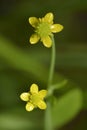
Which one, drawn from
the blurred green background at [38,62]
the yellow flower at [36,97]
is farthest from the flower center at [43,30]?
the blurred green background at [38,62]

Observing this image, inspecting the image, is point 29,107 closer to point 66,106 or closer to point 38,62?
point 66,106

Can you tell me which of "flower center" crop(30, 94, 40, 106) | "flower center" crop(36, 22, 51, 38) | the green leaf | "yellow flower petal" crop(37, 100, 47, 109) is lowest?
"yellow flower petal" crop(37, 100, 47, 109)

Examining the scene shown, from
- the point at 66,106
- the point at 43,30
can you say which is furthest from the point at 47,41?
the point at 66,106

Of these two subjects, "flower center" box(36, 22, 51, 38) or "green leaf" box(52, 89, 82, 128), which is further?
"green leaf" box(52, 89, 82, 128)

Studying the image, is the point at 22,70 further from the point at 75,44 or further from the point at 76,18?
the point at 76,18

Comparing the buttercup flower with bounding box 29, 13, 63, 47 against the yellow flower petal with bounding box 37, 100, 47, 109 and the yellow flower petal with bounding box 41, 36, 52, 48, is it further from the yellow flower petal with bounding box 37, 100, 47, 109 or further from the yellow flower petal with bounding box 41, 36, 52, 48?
the yellow flower petal with bounding box 37, 100, 47, 109

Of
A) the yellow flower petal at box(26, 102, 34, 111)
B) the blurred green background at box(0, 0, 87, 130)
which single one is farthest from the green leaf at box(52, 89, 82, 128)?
the yellow flower petal at box(26, 102, 34, 111)

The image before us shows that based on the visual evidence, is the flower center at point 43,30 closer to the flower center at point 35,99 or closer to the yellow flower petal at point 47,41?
the yellow flower petal at point 47,41
